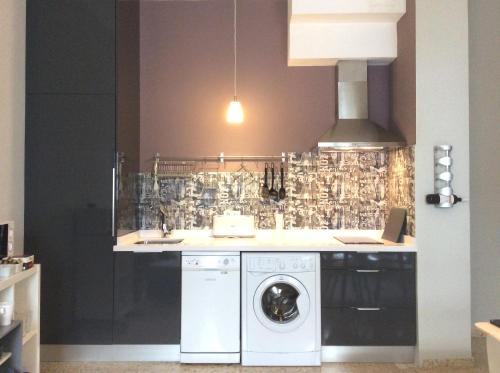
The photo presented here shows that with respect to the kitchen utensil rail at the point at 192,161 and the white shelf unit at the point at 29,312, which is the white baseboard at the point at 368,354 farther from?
the white shelf unit at the point at 29,312

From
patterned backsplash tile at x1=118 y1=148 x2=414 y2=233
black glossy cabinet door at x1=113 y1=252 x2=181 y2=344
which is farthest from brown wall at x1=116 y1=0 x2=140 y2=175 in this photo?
black glossy cabinet door at x1=113 y1=252 x2=181 y2=344

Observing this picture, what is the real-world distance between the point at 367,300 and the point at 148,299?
158 cm

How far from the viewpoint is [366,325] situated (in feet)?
9.66

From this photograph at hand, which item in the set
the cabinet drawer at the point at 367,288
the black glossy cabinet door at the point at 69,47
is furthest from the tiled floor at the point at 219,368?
the black glossy cabinet door at the point at 69,47

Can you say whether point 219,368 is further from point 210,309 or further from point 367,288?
point 367,288

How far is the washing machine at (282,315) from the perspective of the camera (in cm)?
291

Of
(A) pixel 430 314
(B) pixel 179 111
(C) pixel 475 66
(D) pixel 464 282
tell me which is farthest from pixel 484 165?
(B) pixel 179 111

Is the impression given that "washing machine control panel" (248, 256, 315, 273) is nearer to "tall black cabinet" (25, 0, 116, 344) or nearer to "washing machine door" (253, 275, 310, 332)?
"washing machine door" (253, 275, 310, 332)

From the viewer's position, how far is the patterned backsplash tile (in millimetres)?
3566

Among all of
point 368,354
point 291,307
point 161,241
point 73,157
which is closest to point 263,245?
point 291,307

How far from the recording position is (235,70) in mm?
3639

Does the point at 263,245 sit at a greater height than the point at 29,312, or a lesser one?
greater

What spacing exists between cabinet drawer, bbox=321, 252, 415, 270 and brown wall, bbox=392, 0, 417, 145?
853 millimetres

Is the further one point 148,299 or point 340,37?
point 340,37
